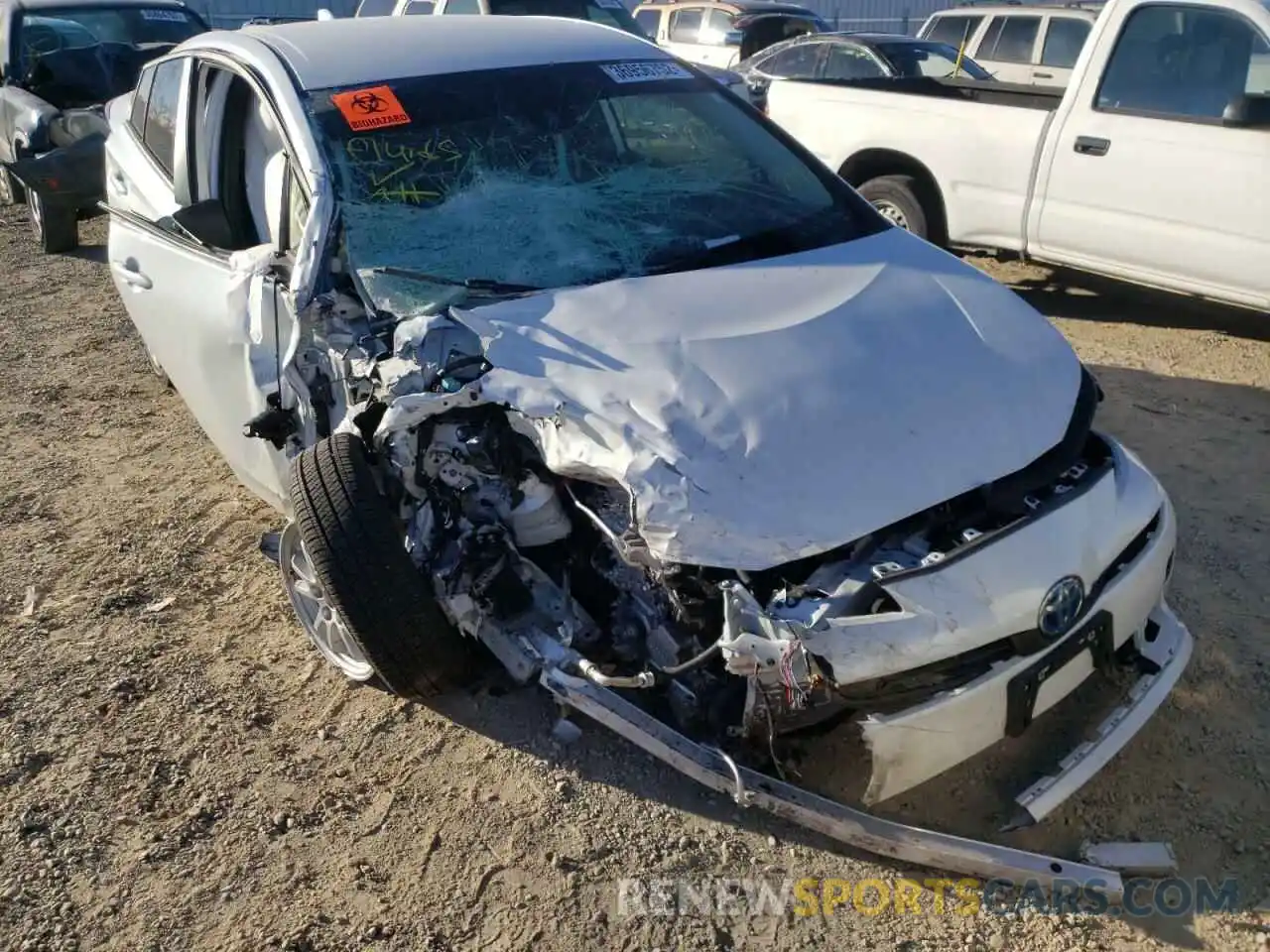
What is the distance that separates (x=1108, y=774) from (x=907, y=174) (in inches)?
185

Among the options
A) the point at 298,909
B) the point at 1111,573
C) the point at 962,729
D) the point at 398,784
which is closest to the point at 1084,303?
the point at 1111,573

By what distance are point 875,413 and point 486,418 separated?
994 mm

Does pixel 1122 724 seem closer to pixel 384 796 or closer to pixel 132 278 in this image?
pixel 384 796

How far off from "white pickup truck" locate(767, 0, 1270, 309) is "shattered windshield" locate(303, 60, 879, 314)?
8.47ft

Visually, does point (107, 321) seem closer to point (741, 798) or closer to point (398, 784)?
point (398, 784)

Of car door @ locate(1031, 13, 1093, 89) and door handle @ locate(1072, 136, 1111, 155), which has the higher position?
door handle @ locate(1072, 136, 1111, 155)

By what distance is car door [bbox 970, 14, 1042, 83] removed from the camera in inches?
430

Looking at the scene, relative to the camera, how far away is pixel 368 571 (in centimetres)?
271

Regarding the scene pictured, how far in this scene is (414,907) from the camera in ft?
8.04

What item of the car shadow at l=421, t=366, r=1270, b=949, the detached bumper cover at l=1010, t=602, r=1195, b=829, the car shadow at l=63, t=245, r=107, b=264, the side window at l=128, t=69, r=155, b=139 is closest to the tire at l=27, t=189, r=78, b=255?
the car shadow at l=63, t=245, r=107, b=264

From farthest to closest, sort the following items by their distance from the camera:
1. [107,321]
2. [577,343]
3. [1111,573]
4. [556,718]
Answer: [107,321]
[556,718]
[577,343]
[1111,573]

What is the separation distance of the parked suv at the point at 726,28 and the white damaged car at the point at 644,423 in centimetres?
1011

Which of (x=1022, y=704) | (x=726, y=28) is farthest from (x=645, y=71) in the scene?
(x=726, y=28)

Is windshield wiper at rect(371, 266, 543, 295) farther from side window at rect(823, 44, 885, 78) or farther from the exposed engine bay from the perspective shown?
side window at rect(823, 44, 885, 78)
